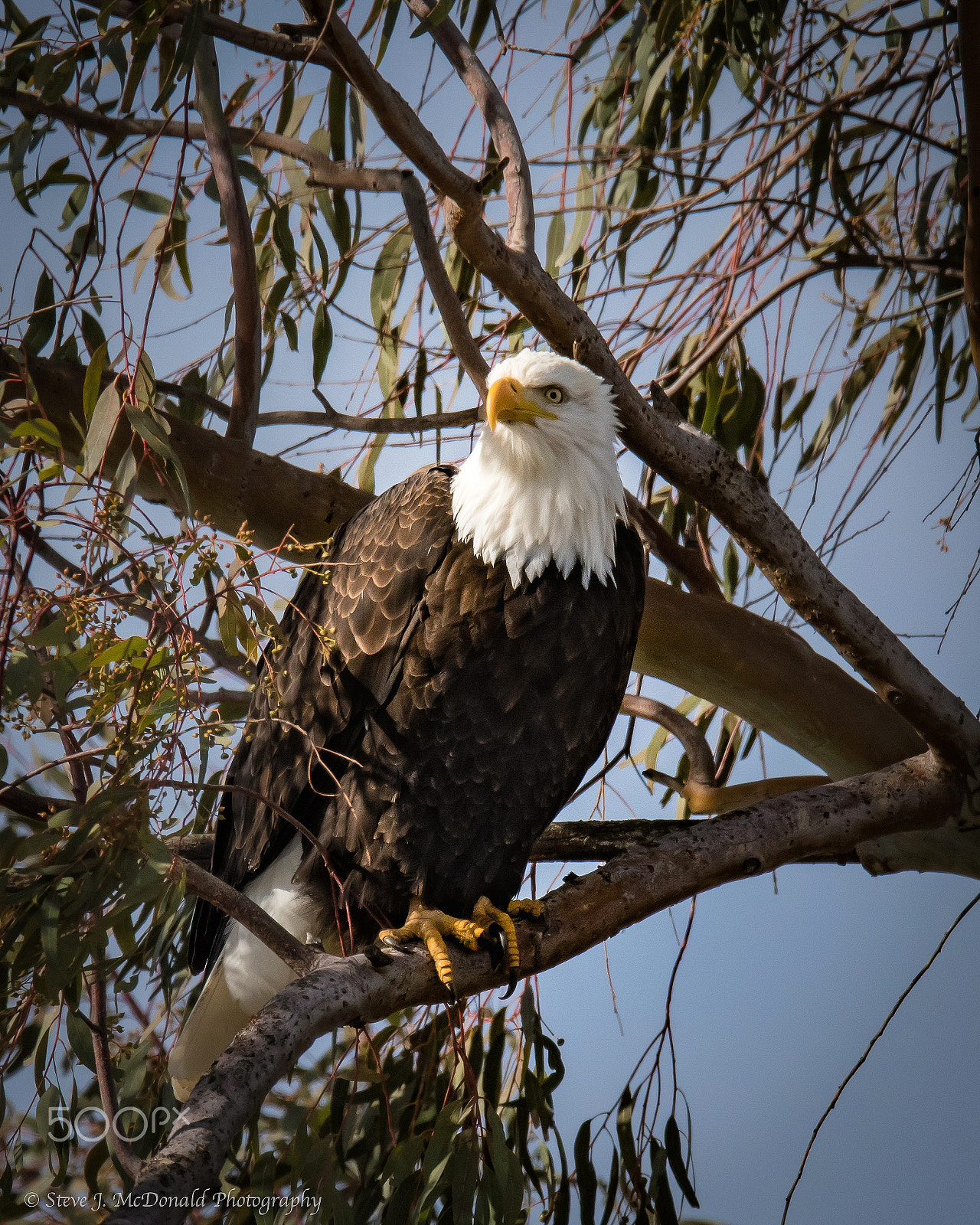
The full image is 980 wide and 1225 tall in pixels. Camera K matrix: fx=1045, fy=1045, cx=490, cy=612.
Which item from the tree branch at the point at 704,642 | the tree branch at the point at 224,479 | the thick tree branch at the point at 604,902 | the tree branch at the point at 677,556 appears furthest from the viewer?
the tree branch at the point at 677,556

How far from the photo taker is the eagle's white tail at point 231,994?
6.34ft

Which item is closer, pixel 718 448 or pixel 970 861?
pixel 718 448

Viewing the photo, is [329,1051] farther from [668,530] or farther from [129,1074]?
[668,530]

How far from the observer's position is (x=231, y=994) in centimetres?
198

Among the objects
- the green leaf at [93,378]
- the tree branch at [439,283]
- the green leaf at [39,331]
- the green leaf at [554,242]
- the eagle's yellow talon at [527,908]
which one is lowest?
the eagle's yellow talon at [527,908]

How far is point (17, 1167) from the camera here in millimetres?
1620

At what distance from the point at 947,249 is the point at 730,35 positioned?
2.15 feet

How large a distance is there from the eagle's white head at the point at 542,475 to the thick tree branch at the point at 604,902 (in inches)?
18.5

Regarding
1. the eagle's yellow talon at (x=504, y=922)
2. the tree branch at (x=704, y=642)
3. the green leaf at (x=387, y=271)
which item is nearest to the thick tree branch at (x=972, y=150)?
the tree branch at (x=704, y=642)

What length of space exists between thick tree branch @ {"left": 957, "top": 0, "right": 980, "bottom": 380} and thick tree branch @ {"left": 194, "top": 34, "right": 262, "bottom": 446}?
1.10 meters

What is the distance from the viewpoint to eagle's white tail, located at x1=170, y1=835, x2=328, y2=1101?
193 cm

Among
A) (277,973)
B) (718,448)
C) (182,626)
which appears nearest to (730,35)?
(718,448)

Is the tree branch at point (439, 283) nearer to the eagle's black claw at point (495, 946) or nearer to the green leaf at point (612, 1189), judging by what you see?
the eagle's black claw at point (495, 946)

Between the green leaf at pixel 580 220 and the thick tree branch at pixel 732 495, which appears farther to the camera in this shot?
the green leaf at pixel 580 220
